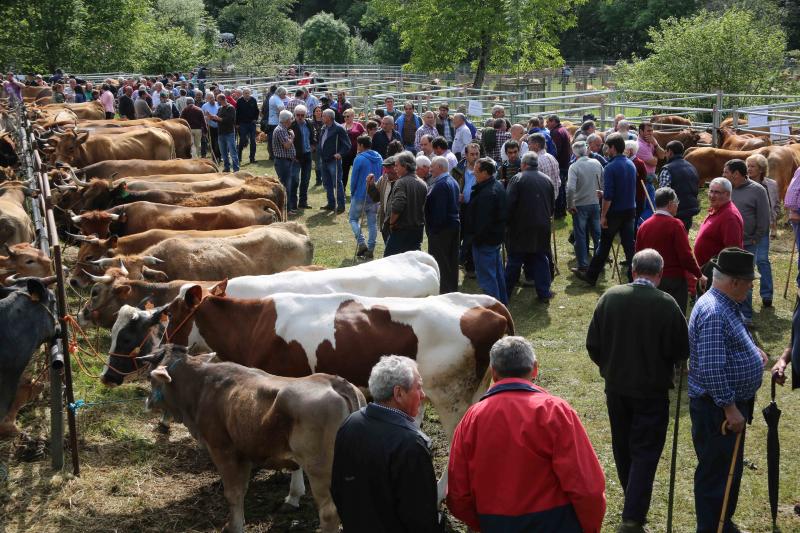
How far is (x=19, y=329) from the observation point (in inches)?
262

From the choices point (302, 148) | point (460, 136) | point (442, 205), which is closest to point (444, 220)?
point (442, 205)

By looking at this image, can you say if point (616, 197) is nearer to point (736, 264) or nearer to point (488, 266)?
point (488, 266)

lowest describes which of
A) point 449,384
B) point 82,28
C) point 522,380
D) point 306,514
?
point 306,514

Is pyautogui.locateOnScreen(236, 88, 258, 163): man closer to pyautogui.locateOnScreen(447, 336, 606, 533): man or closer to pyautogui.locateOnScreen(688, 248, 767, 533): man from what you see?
pyautogui.locateOnScreen(688, 248, 767, 533): man

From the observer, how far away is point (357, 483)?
401 cm

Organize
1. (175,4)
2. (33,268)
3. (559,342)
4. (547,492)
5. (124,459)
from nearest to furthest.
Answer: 1. (547,492)
2. (124,459)
3. (33,268)
4. (559,342)
5. (175,4)

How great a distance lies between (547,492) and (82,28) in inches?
1715

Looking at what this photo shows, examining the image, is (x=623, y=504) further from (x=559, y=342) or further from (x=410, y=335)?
(x=559, y=342)

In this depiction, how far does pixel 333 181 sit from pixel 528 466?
1285cm

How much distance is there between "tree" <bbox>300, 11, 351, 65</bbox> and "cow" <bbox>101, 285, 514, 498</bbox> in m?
49.7

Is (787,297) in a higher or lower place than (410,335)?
lower

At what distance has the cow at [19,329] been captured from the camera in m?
6.59

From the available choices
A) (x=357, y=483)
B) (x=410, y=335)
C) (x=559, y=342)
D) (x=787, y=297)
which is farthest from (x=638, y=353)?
(x=787, y=297)

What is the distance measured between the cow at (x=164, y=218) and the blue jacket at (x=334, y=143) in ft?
14.7
